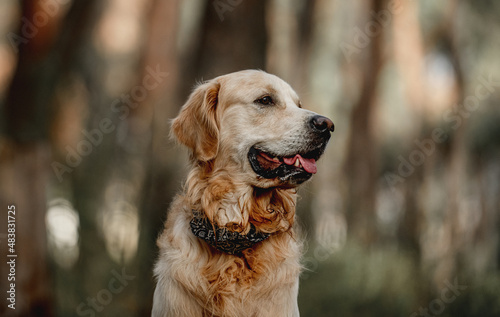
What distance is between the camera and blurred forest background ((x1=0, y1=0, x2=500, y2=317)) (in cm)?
470

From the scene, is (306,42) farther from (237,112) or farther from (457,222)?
(237,112)

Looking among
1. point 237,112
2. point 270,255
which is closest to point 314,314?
point 270,255

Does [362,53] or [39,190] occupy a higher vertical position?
[362,53]

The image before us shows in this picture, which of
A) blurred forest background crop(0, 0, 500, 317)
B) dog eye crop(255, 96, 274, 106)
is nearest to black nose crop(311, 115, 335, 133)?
dog eye crop(255, 96, 274, 106)

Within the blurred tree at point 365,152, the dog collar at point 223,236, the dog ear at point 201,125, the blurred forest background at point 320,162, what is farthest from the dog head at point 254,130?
the blurred tree at point 365,152

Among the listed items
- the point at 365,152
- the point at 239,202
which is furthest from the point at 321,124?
the point at 365,152

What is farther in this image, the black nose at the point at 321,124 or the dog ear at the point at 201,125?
the dog ear at the point at 201,125

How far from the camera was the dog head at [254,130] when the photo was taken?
2670 millimetres

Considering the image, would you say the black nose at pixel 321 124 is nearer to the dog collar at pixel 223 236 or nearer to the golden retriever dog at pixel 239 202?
the golden retriever dog at pixel 239 202

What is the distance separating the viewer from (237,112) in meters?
2.85

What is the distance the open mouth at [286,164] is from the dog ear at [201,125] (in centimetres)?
23

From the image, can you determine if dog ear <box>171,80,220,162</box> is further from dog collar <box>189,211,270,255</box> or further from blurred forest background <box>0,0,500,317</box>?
blurred forest background <box>0,0,500,317</box>

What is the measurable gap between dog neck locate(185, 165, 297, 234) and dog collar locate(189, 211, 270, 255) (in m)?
0.03

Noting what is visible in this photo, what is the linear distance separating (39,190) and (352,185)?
360 centimetres
